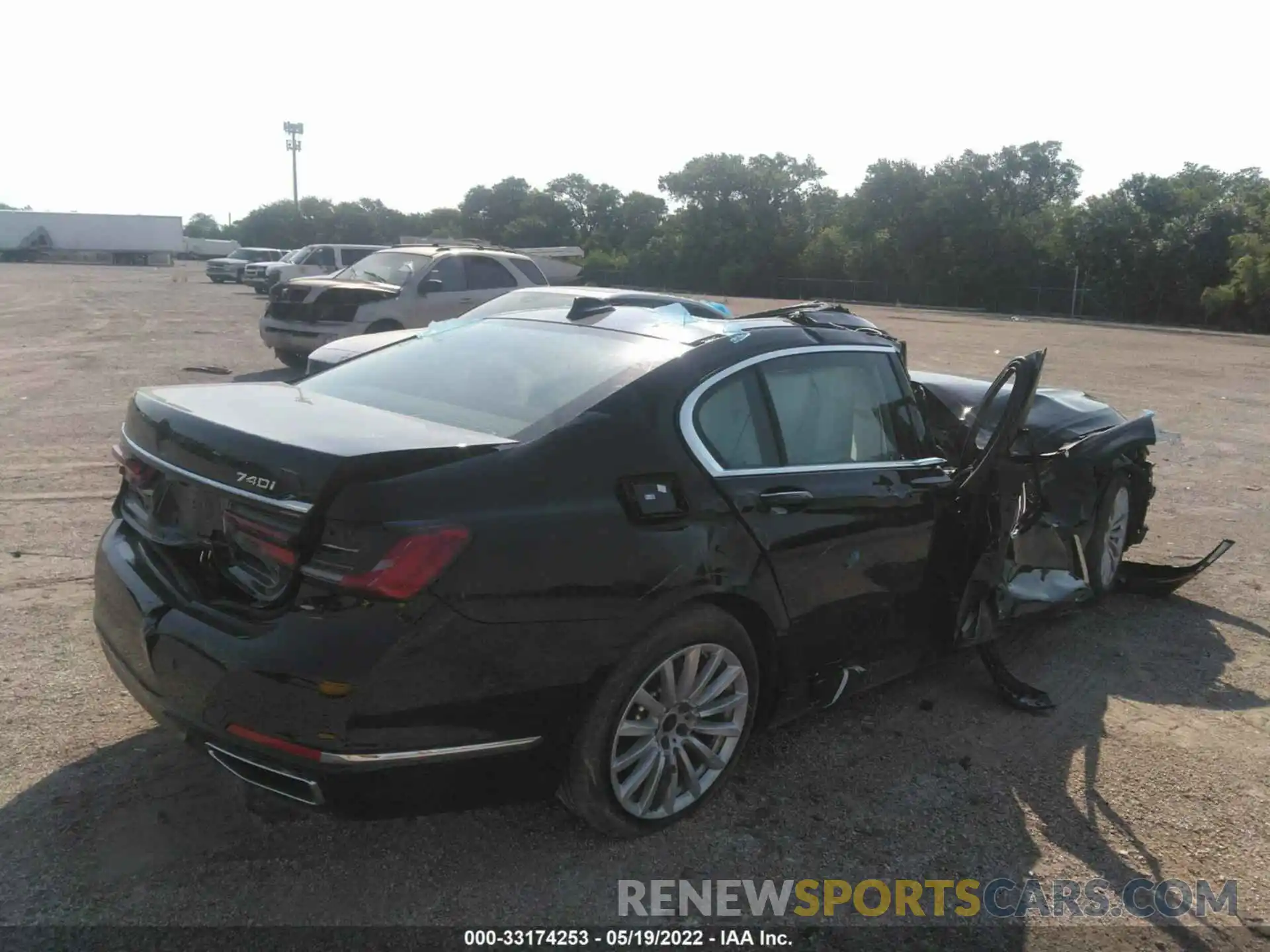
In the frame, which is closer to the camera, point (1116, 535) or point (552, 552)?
point (552, 552)

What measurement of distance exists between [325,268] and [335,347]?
59.1ft

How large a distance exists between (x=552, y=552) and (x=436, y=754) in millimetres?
632

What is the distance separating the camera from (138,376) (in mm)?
13070

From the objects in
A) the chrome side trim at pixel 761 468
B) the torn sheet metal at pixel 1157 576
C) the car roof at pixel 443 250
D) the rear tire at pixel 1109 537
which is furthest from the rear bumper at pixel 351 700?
the car roof at pixel 443 250

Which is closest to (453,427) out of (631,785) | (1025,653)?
(631,785)

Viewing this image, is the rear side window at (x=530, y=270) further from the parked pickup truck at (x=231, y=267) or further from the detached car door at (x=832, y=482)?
the parked pickup truck at (x=231, y=267)

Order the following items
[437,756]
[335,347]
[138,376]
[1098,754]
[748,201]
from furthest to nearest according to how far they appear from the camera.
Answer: [748,201]
[138,376]
[335,347]
[1098,754]
[437,756]

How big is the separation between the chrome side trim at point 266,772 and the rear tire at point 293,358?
11289 mm

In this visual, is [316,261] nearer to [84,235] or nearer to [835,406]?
[835,406]

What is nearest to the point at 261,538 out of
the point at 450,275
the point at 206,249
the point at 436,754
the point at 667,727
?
the point at 436,754

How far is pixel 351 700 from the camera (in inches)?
106

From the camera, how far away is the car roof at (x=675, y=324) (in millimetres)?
3803

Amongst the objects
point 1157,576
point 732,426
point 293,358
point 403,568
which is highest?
point 732,426

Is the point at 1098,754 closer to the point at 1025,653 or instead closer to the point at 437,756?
the point at 1025,653
